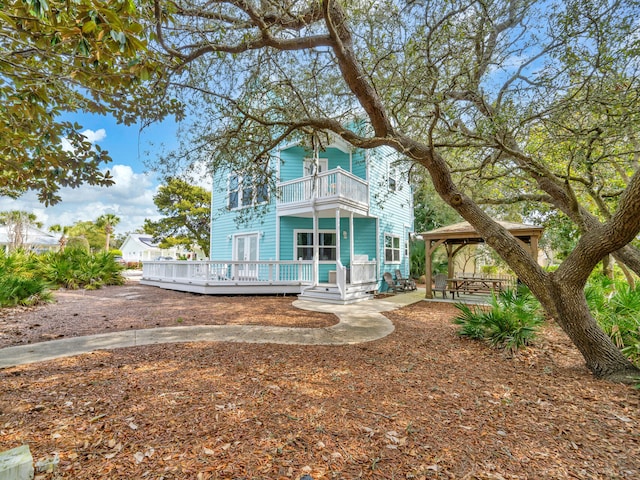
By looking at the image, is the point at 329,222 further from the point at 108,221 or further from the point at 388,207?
the point at 108,221

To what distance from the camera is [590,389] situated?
3574mm

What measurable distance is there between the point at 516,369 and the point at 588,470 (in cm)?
224

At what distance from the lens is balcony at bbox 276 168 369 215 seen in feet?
37.7

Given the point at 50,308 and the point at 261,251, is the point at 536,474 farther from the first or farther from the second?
the point at 261,251

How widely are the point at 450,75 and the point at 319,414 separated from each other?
20.2ft

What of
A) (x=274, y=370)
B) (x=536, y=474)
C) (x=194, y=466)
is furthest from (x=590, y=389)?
(x=194, y=466)

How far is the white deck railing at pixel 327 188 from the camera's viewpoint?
454 inches

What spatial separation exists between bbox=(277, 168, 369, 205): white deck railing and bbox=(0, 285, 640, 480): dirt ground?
7.65 m

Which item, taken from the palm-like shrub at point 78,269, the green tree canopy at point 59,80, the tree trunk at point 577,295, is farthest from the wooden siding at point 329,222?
the green tree canopy at point 59,80

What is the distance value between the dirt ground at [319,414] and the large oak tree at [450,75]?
60.5 inches

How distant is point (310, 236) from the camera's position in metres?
13.8

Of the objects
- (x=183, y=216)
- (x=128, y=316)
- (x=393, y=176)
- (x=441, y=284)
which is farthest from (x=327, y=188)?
(x=183, y=216)

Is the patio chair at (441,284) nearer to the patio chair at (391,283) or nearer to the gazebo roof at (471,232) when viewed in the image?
the gazebo roof at (471,232)

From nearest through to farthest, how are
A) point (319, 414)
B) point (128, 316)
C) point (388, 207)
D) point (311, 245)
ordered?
point (319, 414) < point (128, 316) < point (311, 245) < point (388, 207)
